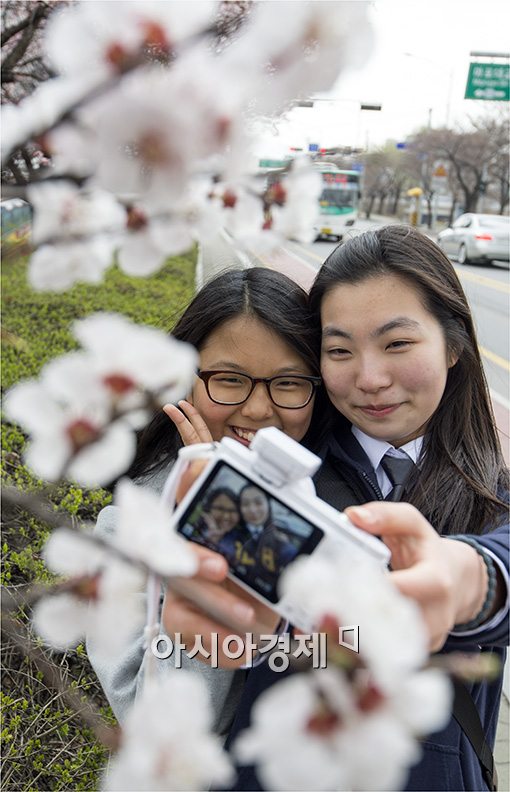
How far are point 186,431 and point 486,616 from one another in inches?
25.0

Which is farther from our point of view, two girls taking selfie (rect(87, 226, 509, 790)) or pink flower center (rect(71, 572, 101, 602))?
two girls taking selfie (rect(87, 226, 509, 790))

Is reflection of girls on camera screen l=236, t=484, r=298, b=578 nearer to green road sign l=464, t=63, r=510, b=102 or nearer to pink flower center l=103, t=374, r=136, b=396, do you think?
pink flower center l=103, t=374, r=136, b=396

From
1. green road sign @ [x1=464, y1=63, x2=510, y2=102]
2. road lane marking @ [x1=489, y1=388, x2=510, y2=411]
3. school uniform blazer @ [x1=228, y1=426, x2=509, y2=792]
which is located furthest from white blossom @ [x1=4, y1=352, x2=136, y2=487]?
green road sign @ [x1=464, y1=63, x2=510, y2=102]

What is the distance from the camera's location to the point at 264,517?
577 millimetres

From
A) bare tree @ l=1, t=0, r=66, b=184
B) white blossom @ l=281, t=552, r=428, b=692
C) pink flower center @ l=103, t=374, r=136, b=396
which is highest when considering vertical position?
bare tree @ l=1, t=0, r=66, b=184

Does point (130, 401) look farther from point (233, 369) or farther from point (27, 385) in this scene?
point (233, 369)

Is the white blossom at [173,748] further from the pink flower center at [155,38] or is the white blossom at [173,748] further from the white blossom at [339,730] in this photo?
the pink flower center at [155,38]

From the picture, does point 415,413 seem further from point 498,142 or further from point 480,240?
point 498,142

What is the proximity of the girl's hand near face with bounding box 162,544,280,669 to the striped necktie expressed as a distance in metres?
0.69

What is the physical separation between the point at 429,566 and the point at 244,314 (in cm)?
94

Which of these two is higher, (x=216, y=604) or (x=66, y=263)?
(x=66, y=263)

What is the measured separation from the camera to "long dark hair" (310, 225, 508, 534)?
1260mm

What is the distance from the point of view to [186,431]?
4.15 feet

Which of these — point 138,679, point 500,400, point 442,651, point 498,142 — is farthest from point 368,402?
point 498,142
